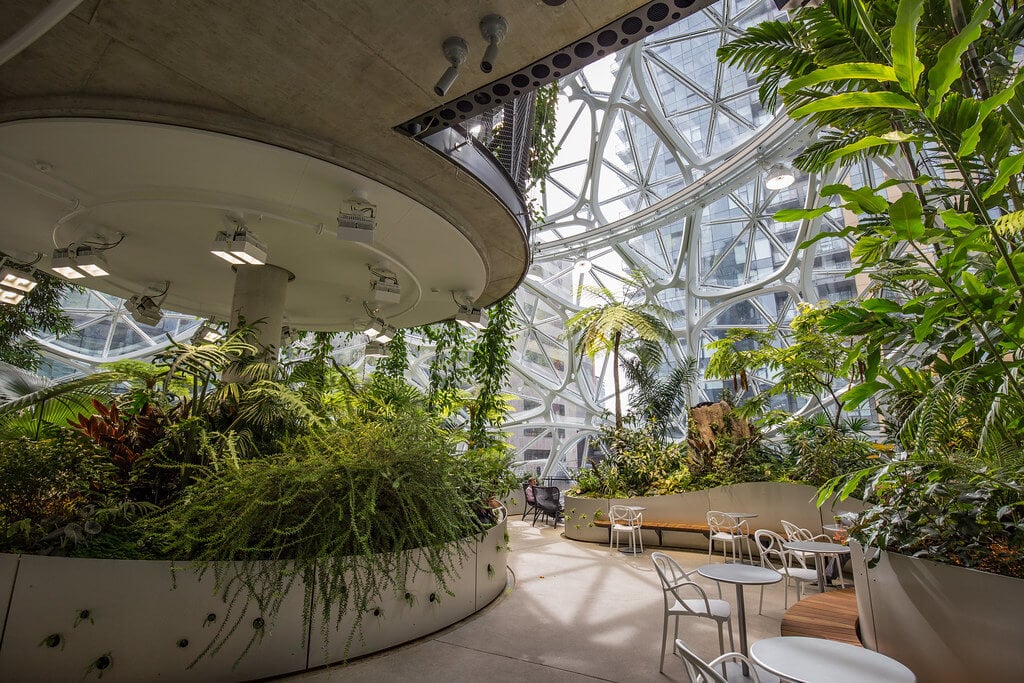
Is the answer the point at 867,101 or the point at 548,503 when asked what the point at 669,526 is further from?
the point at 867,101

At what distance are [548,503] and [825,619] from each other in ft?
27.5

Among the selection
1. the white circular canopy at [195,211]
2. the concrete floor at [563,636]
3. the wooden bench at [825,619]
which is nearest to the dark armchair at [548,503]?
the concrete floor at [563,636]

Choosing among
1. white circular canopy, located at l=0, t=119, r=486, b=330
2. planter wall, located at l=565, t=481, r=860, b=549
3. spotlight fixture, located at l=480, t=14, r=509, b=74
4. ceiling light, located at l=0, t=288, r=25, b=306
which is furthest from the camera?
planter wall, located at l=565, t=481, r=860, b=549

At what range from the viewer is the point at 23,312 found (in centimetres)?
828

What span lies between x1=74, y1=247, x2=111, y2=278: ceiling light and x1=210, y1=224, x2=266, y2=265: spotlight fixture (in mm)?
1675

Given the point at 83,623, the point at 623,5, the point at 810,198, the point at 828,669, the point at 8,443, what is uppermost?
the point at 810,198

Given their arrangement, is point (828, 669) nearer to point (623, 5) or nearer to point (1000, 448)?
point (1000, 448)

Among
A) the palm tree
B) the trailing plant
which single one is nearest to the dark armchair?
the palm tree

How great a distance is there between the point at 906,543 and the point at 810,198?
1192cm

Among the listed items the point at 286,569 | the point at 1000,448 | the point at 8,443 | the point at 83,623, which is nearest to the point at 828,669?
the point at 1000,448

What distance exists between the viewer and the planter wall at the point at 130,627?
272 centimetres

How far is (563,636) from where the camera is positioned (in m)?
3.92

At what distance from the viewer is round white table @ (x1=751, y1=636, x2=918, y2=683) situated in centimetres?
181

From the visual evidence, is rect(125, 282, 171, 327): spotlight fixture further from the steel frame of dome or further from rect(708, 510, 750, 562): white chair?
rect(708, 510, 750, 562): white chair
